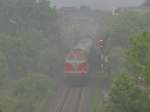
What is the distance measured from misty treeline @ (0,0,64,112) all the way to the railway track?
111 cm

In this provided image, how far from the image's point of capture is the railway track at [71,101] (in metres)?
33.7

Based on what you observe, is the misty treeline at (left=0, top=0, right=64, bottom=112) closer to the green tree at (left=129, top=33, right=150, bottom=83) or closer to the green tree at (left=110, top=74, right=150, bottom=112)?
the green tree at (left=110, top=74, right=150, bottom=112)

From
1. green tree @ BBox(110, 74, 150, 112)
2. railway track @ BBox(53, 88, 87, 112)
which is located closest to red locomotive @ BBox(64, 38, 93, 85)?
railway track @ BBox(53, 88, 87, 112)

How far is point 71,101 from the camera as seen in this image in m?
36.0

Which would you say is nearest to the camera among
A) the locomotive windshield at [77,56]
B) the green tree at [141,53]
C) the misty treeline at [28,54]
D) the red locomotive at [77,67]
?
the green tree at [141,53]

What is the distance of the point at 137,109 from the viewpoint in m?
24.2

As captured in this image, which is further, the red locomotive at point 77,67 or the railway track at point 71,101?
the red locomotive at point 77,67

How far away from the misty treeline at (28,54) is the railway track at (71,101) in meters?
1.11

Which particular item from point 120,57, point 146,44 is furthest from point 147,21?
point 146,44

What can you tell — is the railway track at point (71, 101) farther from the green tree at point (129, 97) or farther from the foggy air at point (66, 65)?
the green tree at point (129, 97)

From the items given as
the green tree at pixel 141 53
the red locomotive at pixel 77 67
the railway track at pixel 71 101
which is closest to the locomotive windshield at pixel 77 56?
the red locomotive at pixel 77 67

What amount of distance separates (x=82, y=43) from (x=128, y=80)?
20239 mm

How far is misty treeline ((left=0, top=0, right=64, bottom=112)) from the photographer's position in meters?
34.1

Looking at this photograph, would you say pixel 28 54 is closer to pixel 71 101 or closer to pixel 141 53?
pixel 71 101
